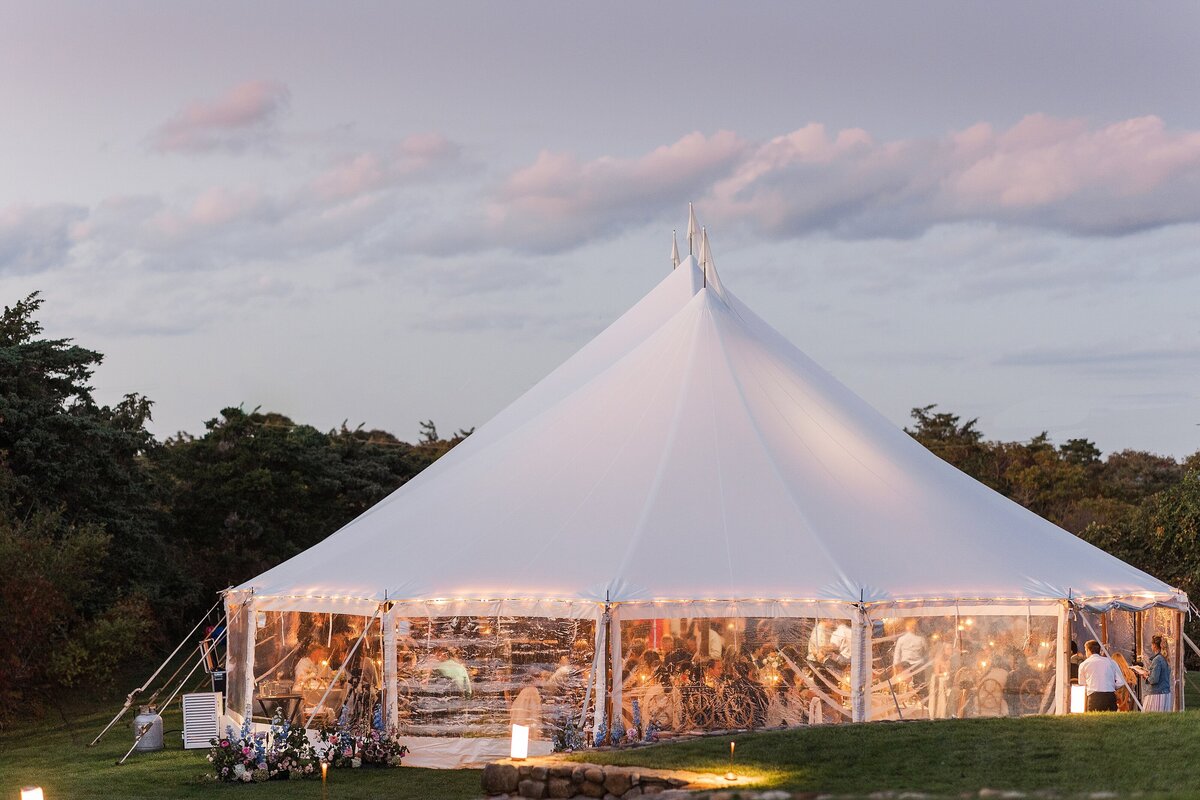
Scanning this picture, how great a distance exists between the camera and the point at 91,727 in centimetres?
1894

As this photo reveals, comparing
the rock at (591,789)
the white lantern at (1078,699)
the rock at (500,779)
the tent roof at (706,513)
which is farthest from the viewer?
the tent roof at (706,513)

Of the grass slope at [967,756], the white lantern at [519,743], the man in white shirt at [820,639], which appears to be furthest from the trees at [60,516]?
the grass slope at [967,756]

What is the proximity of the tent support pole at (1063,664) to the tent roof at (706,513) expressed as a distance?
243 mm

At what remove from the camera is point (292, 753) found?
41.6 ft

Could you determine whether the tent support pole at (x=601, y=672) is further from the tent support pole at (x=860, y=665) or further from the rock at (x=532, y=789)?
the rock at (x=532, y=789)

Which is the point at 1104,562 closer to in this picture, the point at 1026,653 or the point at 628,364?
the point at 1026,653

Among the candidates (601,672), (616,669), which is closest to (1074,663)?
(616,669)

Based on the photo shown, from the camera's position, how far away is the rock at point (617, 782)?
9344 mm

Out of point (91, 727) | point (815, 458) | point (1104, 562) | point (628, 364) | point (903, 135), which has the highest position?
point (903, 135)

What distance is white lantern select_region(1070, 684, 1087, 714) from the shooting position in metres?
12.0

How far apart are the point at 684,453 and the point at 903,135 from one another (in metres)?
6.57

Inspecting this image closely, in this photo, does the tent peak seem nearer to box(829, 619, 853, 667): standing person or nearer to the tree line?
box(829, 619, 853, 667): standing person

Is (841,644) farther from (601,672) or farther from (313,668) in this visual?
(313,668)

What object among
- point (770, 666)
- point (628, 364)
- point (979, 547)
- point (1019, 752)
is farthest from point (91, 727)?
point (1019, 752)
